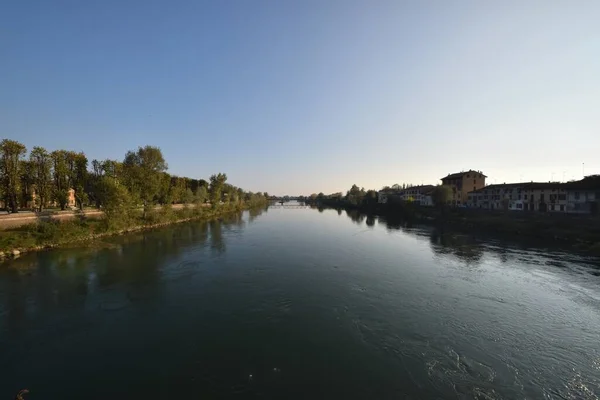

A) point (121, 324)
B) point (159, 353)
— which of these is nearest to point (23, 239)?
point (121, 324)

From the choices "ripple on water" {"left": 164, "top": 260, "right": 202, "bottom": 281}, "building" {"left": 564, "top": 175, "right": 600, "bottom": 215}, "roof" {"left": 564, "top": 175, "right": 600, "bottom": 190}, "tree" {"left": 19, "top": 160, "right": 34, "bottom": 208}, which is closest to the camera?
"ripple on water" {"left": 164, "top": 260, "right": 202, "bottom": 281}

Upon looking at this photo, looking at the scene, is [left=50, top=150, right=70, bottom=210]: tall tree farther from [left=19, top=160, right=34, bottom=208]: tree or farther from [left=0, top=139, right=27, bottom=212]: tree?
[left=0, top=139, right=27, bottom=212]: tree

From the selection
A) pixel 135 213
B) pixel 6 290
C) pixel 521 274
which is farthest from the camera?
pixel 135 213

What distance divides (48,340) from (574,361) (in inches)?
923

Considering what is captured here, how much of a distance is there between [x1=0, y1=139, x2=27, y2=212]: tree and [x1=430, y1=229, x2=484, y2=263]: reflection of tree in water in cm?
6077

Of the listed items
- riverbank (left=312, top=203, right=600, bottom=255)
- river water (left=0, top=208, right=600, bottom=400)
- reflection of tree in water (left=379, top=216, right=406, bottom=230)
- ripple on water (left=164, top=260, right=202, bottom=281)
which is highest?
riverbank (left=312, top=203, right=600, bottom=255)

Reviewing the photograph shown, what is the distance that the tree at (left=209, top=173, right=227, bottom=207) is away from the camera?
9359 centimetres

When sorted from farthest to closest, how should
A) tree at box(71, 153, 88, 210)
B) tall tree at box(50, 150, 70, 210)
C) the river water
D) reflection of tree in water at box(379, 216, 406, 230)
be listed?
reflection of tree in water at box(379, 216, 406, 230) < tree at box(71, 153, 88, 210) < tall tree at box(50, 150, 70, 210) < the river water

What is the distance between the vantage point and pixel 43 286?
18.9 metres

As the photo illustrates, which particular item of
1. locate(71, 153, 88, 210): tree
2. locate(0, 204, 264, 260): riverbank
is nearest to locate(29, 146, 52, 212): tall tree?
locate(71, 153, 88, 210): tree

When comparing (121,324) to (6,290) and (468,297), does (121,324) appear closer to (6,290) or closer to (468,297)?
(6,290)

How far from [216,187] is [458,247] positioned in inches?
3257

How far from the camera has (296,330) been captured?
44.4 ft

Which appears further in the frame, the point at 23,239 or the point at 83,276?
the point at 23,239
